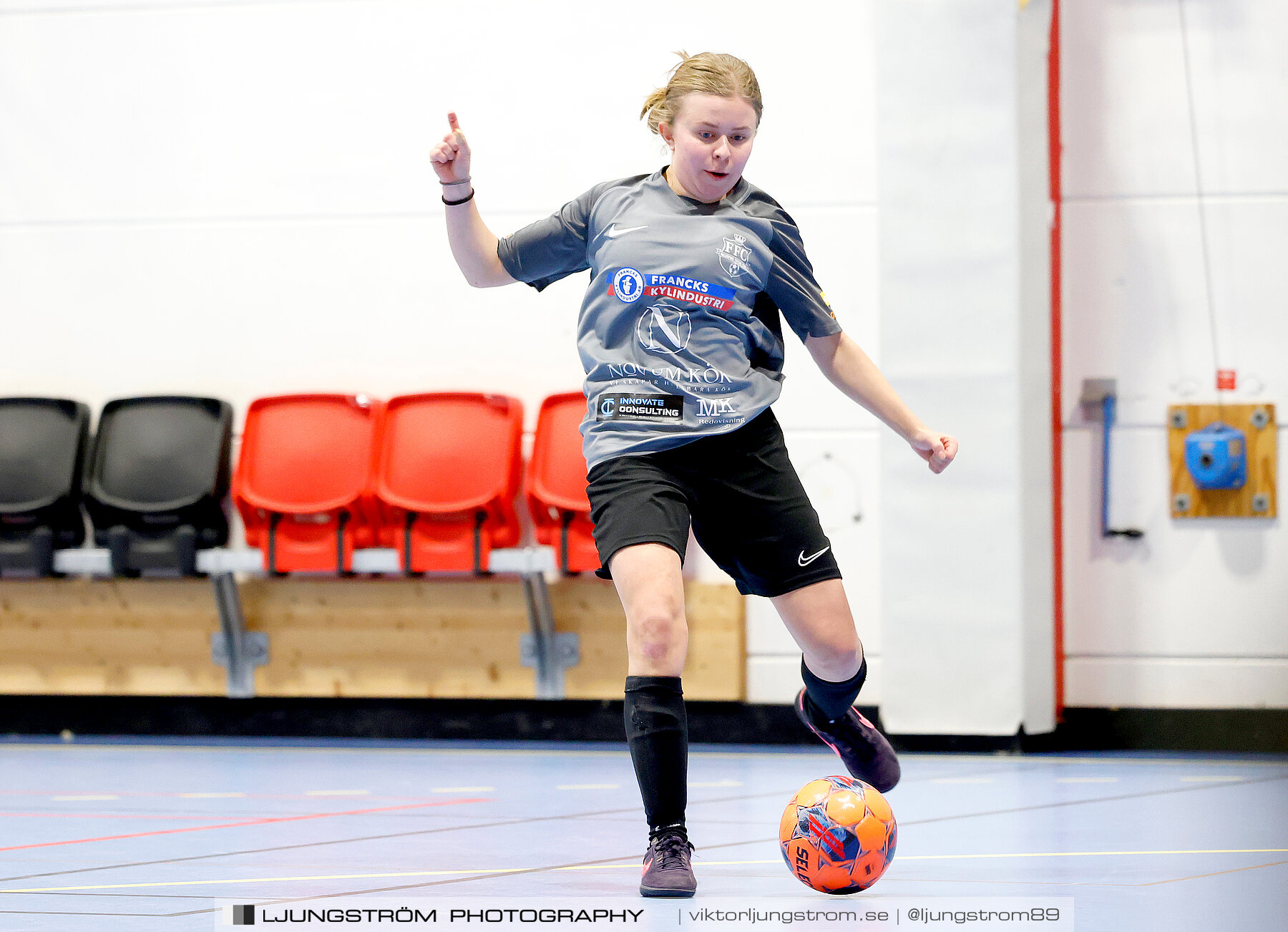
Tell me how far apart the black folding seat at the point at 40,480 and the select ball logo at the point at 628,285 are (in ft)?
12.1

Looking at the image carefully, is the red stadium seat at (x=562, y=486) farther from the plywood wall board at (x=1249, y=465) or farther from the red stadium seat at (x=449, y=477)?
the plywood wall board at (x=1249, y=465)

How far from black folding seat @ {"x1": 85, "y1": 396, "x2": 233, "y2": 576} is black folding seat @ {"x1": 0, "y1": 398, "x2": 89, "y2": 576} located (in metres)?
0.10

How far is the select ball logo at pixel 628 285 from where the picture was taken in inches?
111

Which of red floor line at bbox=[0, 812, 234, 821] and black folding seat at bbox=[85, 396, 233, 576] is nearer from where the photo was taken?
red floor line at bbox=[0, 812, 234, 821]

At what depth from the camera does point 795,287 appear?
3.01 m

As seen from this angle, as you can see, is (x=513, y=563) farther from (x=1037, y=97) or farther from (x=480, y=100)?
(x=1037, y=97)

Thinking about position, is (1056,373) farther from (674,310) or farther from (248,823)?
(248,823)

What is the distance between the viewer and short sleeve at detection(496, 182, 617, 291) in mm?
3031

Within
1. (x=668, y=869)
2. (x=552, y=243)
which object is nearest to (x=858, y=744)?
(x=668, y=869)

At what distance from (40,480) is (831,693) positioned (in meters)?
3.94

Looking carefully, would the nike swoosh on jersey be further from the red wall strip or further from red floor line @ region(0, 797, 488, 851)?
the red wall strip

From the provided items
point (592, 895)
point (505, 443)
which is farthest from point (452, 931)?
point (505, 443)

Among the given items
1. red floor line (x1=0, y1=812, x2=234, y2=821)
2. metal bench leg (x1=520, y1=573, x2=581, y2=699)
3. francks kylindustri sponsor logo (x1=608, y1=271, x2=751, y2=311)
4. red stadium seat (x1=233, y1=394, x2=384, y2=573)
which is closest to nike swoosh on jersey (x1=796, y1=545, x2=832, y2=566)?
francks kylindustri sponsor logo (x1=608, y1=271, x2=751, y2=311)

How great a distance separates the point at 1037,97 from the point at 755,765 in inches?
109
